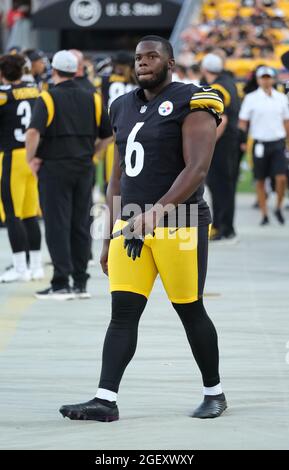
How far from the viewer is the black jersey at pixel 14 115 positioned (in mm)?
11453

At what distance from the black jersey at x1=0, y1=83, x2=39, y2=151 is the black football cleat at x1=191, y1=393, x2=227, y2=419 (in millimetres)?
5348

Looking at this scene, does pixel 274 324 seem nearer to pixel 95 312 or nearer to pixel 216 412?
pixel 95 312

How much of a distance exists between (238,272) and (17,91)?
2853 millimetres

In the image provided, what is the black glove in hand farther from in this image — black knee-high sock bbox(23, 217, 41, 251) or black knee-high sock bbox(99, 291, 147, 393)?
black knee-high sock bbox(23, 217, 41, 251)

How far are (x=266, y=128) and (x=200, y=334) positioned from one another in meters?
10.6

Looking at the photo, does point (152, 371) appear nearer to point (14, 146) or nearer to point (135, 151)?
point (135, 151)

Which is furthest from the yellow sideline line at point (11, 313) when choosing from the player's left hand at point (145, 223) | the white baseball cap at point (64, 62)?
the player's left hand at point (145, 223)

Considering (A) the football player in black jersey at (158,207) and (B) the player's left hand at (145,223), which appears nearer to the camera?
(B) the player's left hand at (145,223)

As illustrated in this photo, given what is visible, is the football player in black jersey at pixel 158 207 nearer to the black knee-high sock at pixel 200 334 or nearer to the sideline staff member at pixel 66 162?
the black knee-high sock at pixel 200 334

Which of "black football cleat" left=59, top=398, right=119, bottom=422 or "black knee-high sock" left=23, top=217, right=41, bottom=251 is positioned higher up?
"black football cleat" left=59, top=398, right=119, bottom=422

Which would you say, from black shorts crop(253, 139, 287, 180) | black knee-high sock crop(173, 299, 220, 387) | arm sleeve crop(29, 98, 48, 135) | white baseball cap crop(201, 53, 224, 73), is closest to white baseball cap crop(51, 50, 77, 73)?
arm sleeve crop(29, 98, 48, 135)

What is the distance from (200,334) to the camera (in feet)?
21.1

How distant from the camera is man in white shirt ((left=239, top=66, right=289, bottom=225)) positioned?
16641 millimetres

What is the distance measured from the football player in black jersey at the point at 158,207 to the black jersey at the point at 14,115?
508 centimetres
